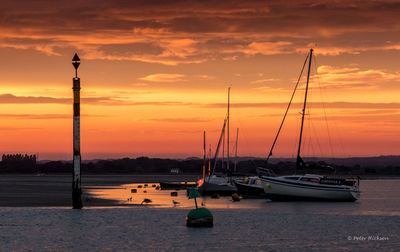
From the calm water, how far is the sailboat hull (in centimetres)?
1347

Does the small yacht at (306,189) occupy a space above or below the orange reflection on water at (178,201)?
above

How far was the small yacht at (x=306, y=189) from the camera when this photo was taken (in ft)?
249

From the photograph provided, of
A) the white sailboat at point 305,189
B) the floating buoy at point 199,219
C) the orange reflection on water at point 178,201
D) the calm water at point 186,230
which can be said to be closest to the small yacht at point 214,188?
the orange reflection on water at point 178,201

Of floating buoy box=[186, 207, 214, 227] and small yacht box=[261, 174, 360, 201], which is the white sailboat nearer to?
small yacht box=[261, 174, 360, 201]

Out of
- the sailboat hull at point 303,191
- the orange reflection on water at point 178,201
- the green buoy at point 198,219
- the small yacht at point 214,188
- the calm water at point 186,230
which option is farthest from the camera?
the small yacht at point 214,188

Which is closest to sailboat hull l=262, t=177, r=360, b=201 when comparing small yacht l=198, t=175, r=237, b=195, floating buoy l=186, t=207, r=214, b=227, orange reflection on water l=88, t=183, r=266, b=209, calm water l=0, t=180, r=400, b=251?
orange reflection on water l=88, t=183, r=266, b=209

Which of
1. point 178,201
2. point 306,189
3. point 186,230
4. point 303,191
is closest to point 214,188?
point 178,201

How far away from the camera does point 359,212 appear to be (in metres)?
64.1

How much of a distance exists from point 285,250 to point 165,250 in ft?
20.9

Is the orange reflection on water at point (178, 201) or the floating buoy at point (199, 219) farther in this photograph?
the orange reflection on water at point (178, 201)

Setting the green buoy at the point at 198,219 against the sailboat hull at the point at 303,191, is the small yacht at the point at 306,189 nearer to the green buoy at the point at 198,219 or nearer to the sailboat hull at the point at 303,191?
the sailboat hull at the point at 303,191

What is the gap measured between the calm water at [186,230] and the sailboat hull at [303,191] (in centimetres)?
1347

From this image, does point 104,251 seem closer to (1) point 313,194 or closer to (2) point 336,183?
(1) point 313,194

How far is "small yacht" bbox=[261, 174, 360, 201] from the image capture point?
76.0m
